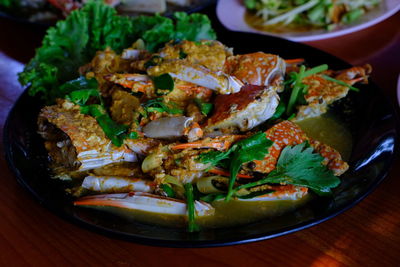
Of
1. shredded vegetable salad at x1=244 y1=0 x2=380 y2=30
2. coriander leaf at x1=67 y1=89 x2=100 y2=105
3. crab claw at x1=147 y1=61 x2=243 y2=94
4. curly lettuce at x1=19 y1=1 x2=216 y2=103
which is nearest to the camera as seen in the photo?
crab claw at x1=147 y1=61 x2=243 y2=94

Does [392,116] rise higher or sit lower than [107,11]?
lower

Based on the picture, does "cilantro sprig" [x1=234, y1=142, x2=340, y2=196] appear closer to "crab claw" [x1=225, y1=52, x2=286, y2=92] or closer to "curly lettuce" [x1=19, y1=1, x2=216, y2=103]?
"crab claw" [x1=225, y1=52, x2=286, y2=92]

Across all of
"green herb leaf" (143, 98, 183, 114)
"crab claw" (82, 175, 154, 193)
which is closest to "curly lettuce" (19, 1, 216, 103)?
"green herb leaf" (143, 98, 183, 114)

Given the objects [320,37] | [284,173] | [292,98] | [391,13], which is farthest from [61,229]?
[391,13]

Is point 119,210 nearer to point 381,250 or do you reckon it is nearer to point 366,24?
point 381,250

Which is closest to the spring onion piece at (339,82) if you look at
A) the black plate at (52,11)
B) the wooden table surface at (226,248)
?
the wooden table surface at (226,248)

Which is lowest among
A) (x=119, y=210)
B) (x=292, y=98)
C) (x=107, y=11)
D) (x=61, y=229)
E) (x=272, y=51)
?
(x=61, y=229)
